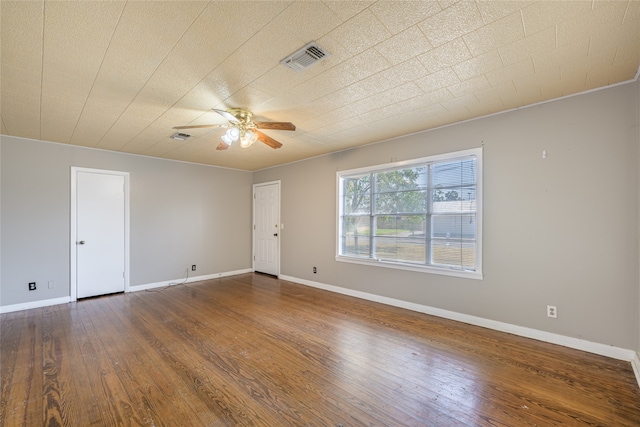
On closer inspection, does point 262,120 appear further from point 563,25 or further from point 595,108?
point 595,108

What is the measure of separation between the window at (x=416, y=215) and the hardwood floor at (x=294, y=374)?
0.83 meters

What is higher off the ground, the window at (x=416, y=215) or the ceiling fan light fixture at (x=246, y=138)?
the ceiling fan light fixture at (x=246, y=138)

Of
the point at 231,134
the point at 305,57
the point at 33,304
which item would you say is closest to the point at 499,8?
the point at 305,57

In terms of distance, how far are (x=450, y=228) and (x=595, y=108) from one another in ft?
5.86

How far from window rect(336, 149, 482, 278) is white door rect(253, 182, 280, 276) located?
1813mm

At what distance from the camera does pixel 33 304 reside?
4.03 m

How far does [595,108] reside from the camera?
2615mm

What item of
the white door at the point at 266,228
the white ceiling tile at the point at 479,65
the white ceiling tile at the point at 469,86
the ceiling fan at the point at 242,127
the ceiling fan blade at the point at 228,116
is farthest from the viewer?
the white door at the point at 266,228

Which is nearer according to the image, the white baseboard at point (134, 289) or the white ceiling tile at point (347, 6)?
the white ceiling tile at point (347, 6)

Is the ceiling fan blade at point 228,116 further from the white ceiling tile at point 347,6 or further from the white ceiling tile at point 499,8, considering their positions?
the white ceiling tile at point 499,8

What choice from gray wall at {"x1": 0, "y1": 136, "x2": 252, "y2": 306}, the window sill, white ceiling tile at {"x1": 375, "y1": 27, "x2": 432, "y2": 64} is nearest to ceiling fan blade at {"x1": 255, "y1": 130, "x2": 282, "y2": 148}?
white ceiling tile at {"x1": 375, "y1": 27, "x2": 432, "y2": 64}

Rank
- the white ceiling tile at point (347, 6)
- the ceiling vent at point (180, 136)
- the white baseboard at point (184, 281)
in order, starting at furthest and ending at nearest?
1. the white baseboard at point (184, 281)
2. the ceiling vent at point (180, 136)
3. the white ceiling tile at point (347, 6)

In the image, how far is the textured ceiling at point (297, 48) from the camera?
161cm

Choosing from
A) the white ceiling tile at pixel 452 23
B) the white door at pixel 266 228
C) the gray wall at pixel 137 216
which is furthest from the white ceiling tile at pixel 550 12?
the gray wall at pixel 137 216
